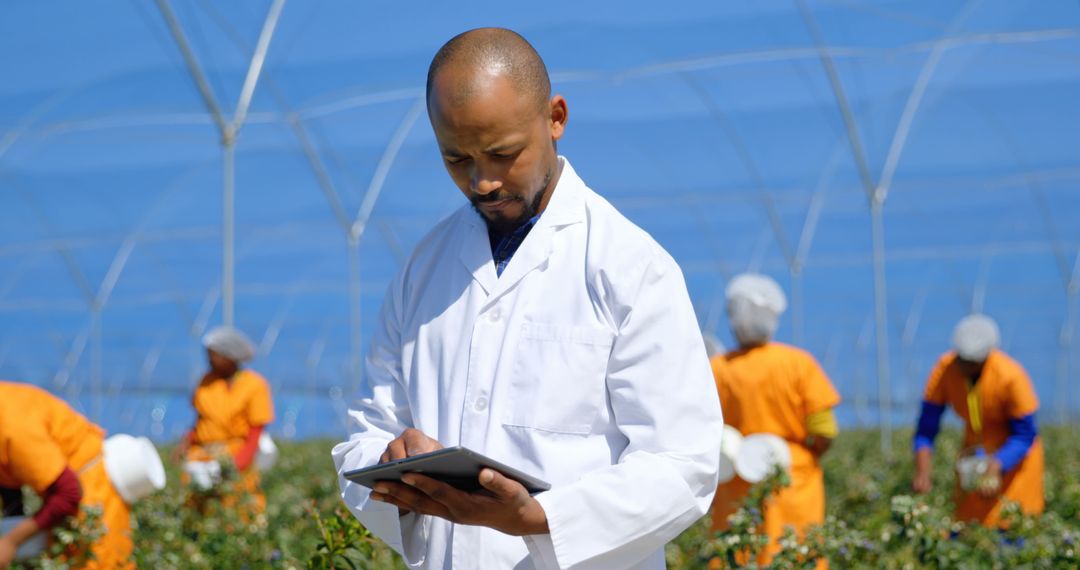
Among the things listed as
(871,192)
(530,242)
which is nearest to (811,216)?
(871,192)

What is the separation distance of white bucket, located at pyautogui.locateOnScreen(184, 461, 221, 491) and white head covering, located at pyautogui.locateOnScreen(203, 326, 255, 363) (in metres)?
1.01

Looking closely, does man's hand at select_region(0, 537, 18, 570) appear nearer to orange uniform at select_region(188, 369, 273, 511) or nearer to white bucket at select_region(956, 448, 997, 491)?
A: orange uniform at select_region(188, 369, 273, 511)

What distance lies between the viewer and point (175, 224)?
2022 centimetres

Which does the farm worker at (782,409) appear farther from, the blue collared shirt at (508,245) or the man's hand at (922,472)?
the blue collared shirt at (508,245)

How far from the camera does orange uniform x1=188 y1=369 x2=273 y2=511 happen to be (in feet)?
28.1

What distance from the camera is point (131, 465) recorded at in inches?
207

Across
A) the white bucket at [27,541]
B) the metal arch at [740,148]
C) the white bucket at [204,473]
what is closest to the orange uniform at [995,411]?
the white bucket at [204,473]

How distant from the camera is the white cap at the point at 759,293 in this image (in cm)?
650

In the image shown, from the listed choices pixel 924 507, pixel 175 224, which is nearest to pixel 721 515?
pixel 924 507

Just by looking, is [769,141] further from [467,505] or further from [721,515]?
[467,505]

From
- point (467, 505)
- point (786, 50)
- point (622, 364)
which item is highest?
point (786, 50)

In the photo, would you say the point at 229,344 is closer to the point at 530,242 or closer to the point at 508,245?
the point at 508,245

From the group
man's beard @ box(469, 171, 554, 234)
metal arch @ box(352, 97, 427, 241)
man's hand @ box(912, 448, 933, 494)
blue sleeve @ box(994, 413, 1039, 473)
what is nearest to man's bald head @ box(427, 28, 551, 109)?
man's beard @ box(469, 171, 554, 234)

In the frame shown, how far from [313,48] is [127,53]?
179cm
